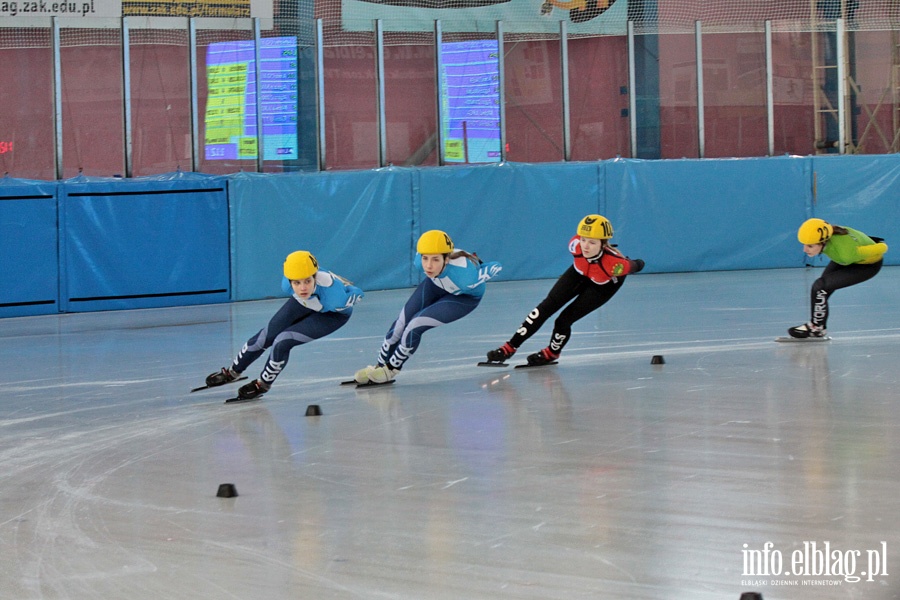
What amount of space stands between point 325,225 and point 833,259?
758 centimetres

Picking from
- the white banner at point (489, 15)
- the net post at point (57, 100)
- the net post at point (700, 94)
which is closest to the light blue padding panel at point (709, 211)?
the net post at point (700, 94)

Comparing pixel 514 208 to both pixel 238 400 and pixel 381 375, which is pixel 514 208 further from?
pixel 238 400

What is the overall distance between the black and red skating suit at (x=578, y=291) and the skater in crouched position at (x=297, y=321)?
6.00 feet

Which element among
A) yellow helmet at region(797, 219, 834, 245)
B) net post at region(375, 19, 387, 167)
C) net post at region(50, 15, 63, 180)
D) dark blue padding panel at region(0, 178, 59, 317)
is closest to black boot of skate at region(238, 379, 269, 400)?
yellow helmet at region(797, 219, 834, 245)

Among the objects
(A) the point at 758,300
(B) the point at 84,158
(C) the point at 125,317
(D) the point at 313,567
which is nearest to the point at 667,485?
(D) the point at 313,567

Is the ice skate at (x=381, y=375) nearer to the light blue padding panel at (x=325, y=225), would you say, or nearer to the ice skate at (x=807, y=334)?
the ice skate at (x=807, y=334)

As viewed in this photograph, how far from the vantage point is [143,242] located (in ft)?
47.7

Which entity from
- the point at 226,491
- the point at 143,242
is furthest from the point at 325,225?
the point at 226,491

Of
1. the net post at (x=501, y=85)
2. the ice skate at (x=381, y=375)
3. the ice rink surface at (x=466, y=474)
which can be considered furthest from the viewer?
the net post at (x=501, y=85)

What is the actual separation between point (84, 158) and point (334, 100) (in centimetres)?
369

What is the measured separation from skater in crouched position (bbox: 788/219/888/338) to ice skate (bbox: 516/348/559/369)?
7.66 ft

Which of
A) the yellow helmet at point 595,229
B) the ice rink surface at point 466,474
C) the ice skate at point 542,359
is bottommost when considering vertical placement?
the ice rink surface at point 466,474

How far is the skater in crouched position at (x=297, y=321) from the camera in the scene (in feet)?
25.1

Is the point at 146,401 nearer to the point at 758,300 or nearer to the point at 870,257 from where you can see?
the point at 870,257
